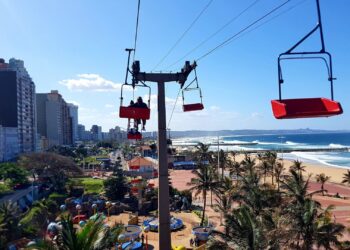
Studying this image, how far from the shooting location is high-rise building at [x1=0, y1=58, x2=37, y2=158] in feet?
344

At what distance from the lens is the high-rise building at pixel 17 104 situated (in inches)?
4124

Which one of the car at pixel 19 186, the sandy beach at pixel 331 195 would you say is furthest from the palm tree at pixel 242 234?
the car at pixel 19 186

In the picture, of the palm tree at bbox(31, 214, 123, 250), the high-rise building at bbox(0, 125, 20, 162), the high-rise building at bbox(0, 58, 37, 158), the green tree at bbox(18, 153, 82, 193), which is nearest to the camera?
the palm tree at bbox(31, 214, 123, 250)

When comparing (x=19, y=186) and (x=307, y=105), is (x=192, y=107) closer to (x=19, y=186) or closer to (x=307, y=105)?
(x=307, y=105)

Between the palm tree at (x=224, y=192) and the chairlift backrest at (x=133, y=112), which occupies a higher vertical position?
the chairlift backrest at (x=133, y=112)

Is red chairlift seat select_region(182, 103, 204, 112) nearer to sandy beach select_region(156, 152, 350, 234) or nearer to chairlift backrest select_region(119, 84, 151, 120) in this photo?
chairlift backrest select_region(119, 84, 151, 120)

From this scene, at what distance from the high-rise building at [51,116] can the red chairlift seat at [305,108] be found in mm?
156283

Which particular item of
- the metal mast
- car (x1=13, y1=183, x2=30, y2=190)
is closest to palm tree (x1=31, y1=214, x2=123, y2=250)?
the metal mast

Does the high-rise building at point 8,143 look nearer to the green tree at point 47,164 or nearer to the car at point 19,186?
the green tree at point 47,164

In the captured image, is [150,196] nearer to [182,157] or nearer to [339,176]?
[339,176]

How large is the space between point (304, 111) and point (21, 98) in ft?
377

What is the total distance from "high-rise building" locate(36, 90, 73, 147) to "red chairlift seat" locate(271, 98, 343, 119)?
6153 inches

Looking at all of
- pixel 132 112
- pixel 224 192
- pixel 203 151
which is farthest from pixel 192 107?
pixel 203 151

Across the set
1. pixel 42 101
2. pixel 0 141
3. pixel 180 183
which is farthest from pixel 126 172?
pixel 42 101
